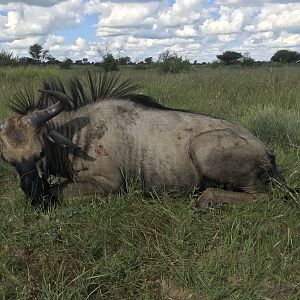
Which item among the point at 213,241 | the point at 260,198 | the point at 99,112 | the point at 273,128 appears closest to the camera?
the point at 213,241

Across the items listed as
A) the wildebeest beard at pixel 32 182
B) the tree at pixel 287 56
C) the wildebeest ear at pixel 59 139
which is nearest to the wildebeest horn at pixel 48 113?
the wildebeest ear at pixel 59 139

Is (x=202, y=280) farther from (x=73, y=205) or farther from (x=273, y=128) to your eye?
(x=273, y=128)

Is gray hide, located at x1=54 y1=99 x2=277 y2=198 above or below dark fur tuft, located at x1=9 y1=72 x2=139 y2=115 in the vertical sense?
below

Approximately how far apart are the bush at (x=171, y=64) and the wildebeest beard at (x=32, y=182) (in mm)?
20327

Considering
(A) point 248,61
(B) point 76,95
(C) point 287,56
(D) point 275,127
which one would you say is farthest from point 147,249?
(C) point 287,56

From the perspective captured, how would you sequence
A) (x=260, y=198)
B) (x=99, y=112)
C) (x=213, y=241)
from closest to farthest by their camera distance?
1. (x=213, y=241)
2. (x=260, y=198)
3. (x=99, y=112)

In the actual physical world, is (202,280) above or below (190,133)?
below

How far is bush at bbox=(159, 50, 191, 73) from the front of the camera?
24281 millimetres

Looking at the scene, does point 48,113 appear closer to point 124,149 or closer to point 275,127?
point 124,149

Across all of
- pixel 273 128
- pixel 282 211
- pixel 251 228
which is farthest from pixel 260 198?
pixel 273 128

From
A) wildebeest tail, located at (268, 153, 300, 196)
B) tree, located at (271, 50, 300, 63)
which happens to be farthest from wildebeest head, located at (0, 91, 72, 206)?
tree, located at (271, 50, 300, 63)

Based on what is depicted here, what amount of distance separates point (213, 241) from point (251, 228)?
358mm

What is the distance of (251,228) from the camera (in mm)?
3748

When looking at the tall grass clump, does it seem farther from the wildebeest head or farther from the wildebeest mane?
the wildebeest head
